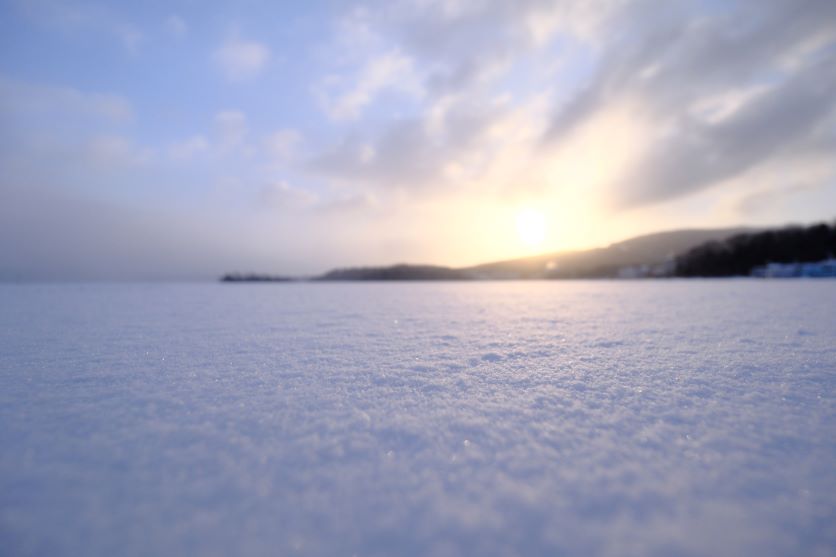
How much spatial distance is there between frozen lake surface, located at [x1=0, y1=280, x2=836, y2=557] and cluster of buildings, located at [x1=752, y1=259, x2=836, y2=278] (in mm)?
46208

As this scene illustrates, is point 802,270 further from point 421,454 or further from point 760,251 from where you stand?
point 421,454

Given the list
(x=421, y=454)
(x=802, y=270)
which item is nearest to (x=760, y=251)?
(x=802, y=270)

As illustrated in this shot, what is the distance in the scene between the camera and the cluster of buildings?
1291 inches

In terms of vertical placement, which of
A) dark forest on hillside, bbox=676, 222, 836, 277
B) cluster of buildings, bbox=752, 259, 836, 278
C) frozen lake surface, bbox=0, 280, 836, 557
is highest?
dark forest on hillside, bbox=676, 222, 836, 277

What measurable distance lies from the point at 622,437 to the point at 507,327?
163 inches

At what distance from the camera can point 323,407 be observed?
2496mm

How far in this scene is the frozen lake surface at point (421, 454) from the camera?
4.39 feet

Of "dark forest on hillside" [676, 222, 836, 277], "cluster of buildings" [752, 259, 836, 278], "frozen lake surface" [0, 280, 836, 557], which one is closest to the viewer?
"frozen lake surface" [0, 280, 836, 557]

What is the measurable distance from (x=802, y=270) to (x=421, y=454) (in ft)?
172

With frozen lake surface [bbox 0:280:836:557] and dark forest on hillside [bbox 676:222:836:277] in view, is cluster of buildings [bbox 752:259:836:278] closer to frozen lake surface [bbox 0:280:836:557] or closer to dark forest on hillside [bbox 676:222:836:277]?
dark forest on hillside [bbox 676:222:836:277]

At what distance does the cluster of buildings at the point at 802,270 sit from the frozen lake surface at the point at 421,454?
4621 cm

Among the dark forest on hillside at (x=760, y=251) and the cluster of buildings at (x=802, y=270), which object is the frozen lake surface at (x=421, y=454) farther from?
the dark forest on hillside at (x=760, y=251)

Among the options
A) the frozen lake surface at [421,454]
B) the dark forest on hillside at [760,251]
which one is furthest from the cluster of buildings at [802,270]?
the frozen lake surface at [421,454]

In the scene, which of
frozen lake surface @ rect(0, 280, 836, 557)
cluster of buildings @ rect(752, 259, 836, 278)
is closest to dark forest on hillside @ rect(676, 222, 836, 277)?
cluster of buildings @ rect(752, 259, 836, 278)
